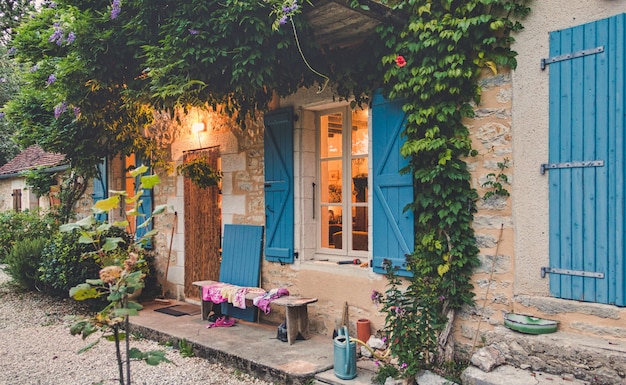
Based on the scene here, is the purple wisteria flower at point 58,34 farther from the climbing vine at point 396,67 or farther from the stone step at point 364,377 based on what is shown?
the stone step at point 364,377

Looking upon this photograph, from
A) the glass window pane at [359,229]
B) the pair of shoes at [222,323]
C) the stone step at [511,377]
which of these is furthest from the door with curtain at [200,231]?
the stone step at [511,377]

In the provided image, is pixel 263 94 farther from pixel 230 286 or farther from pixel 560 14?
pixel 560 14

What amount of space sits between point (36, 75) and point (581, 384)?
6154 mm

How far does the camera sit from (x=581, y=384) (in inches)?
116

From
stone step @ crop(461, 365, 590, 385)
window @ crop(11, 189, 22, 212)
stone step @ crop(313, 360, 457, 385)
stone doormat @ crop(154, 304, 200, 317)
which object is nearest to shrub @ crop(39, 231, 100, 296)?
stone doormat @ crop(154, 304, 200, 317)

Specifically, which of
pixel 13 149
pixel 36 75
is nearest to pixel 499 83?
pixel 36 75

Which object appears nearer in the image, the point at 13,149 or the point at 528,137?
the point at 528,137

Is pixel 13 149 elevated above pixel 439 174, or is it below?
above

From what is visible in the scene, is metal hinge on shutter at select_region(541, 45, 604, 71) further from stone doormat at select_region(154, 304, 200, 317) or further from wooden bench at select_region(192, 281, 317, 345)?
stone doormat at select_region(154, 304, 200, 317)

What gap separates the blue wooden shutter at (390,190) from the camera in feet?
13.6

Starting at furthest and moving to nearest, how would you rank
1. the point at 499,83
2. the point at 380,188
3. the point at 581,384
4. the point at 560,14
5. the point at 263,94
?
the point at 263,94 → the point at 380,188 → the point at 499,83 → the point at 560,14 → the point at 581,384

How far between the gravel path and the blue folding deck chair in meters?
0.93

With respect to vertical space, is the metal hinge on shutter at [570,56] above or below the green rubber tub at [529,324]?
above

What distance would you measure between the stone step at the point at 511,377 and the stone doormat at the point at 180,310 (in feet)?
12.5
